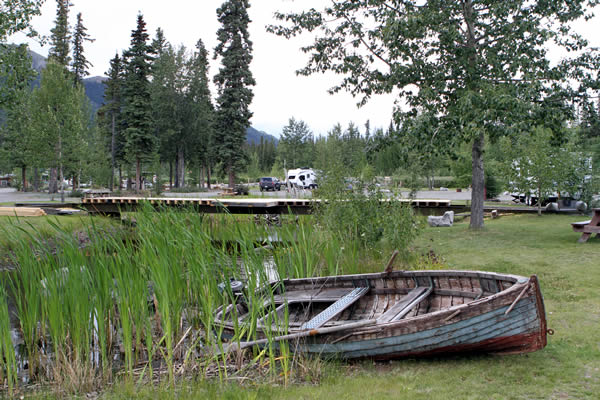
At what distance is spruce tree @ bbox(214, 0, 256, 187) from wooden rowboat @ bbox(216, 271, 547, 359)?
31.5 meters

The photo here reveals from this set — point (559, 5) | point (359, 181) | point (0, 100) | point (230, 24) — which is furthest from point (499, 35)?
point (230, 24)

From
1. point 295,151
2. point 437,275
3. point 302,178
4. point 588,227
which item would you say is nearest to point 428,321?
point 437,275

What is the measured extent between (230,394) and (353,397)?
111cm

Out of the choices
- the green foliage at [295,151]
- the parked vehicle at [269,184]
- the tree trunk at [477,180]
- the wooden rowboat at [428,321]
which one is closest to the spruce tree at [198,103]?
the parked vehicle at [269,184]

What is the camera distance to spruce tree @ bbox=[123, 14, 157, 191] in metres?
34.8

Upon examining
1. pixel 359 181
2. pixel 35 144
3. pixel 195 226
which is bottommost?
pixel 195 226

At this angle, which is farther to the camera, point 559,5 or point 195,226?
point 559,5

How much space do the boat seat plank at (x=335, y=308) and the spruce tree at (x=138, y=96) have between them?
32.4 m

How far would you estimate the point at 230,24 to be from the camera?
117 feet

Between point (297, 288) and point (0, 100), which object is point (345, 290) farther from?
point (0, 100)

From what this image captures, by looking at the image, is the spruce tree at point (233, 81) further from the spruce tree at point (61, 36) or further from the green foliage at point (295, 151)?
the green foliage at point (295, 151)

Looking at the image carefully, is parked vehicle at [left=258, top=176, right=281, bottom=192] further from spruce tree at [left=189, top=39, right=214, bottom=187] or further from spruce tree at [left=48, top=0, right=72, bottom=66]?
spruce tree at [left=48, top=0, right=72, bottom=66]

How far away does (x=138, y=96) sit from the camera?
35.1 metres

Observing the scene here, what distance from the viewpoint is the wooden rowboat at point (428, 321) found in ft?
13.5
